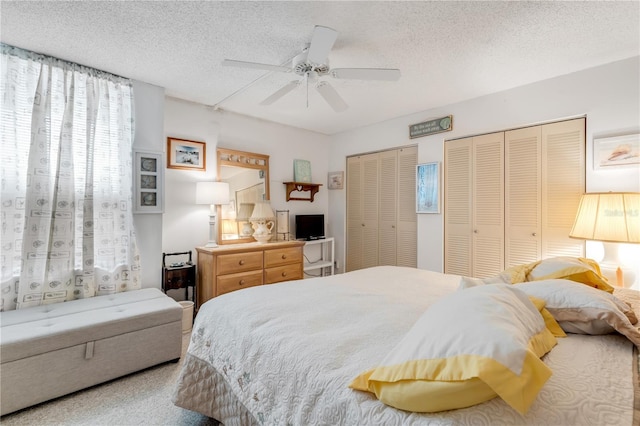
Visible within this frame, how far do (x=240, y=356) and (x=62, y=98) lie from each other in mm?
2654

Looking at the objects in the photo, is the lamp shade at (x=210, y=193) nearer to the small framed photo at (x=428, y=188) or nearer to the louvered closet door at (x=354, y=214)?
the louvered closet door at (x=354, y=214)

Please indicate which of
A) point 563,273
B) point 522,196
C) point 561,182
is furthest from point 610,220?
point 563,273

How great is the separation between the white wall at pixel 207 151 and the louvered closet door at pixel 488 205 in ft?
8.06

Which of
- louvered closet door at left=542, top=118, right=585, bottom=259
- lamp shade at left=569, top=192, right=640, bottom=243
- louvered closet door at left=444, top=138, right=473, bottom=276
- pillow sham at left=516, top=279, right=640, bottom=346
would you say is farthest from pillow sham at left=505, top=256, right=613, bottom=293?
louvered closet door at left=444, top=138, right=473, bottom=276

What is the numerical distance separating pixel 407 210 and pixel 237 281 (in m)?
2.40

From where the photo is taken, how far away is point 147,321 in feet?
7.14

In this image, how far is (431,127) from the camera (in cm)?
360

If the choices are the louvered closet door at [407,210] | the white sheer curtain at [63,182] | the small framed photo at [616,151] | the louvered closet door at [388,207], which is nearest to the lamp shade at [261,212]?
the white sheer curtain at [63,182]

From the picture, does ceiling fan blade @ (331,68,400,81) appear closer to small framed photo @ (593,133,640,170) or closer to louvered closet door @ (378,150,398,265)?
small framed photo @ (593,133,640,170)

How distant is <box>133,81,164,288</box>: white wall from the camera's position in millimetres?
2795

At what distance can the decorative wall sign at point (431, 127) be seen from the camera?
3445 mm

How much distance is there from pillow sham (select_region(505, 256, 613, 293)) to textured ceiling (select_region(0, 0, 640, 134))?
1.57 meters

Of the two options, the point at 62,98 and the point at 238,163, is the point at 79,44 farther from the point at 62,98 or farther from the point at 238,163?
the point at 238,163

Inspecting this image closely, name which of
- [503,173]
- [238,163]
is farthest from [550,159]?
[238,163]
